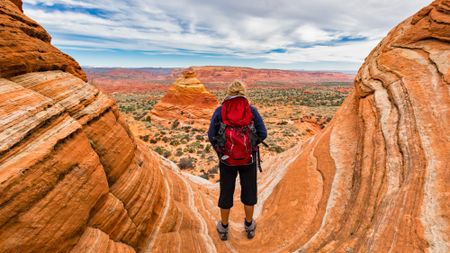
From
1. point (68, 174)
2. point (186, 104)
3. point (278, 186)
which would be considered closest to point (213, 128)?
point (68, 174)

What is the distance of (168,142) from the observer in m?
18.8

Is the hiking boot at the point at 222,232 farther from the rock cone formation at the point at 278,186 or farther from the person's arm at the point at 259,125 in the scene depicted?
the person's arm at the point at 259,125

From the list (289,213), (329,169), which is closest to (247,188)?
(289,213)

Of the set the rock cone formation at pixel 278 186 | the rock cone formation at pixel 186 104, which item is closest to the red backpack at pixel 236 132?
the rock cone formation at pixel 278 186

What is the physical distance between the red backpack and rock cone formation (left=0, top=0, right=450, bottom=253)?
153cm

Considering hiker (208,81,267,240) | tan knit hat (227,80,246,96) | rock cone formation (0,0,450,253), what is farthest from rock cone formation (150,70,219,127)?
tan knit hat (227,80,246,96)

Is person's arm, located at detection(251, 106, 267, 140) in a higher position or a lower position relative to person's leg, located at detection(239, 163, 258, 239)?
higher

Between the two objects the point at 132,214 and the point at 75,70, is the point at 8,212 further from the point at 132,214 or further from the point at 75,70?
the point at 75,70

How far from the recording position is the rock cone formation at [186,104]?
1107 inches

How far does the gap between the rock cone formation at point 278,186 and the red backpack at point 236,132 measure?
1.53 metres

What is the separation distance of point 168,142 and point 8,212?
16811mm

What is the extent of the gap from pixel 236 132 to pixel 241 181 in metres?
0.93

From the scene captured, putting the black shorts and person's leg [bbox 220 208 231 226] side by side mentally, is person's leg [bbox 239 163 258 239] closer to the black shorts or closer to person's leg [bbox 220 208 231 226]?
the black shorts

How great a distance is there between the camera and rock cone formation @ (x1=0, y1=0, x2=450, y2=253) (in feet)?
8.32
